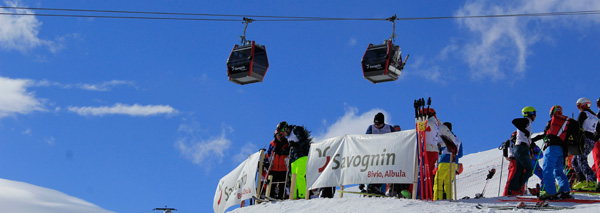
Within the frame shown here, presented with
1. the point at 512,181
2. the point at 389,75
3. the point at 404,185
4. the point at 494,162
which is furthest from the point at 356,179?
the point at 494,162

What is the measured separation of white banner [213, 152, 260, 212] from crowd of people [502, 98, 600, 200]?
5275 millimetres

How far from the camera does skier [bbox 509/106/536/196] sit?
41.8 feet

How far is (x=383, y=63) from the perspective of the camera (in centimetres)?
2031

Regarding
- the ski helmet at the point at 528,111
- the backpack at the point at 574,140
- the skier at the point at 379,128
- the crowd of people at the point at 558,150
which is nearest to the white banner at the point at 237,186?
the skier at the point at 379,128

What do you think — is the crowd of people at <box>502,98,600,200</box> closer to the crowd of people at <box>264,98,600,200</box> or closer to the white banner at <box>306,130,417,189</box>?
the crowd of people at <box>264,98,600,200</box>

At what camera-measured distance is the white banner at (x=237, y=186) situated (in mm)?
15758

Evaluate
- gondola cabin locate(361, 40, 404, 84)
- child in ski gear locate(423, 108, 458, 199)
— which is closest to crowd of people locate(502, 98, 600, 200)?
child in ski gear locate(423, 108, 458, 199)

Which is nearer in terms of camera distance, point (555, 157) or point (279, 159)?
point (555, 157)

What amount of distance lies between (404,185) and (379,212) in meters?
2.02

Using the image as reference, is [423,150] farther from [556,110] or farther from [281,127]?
[281,127]

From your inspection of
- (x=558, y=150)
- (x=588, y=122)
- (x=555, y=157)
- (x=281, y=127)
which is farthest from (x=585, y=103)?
(x=281, y=127)

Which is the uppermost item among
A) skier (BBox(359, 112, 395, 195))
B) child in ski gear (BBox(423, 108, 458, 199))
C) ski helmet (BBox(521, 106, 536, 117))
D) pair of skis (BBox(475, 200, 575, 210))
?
ski helmet (BBox(521, 106, 536, 117))

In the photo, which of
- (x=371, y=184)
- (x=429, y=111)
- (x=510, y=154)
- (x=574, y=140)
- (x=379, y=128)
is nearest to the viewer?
(x=574, y=140)

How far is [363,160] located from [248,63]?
8425 mm
